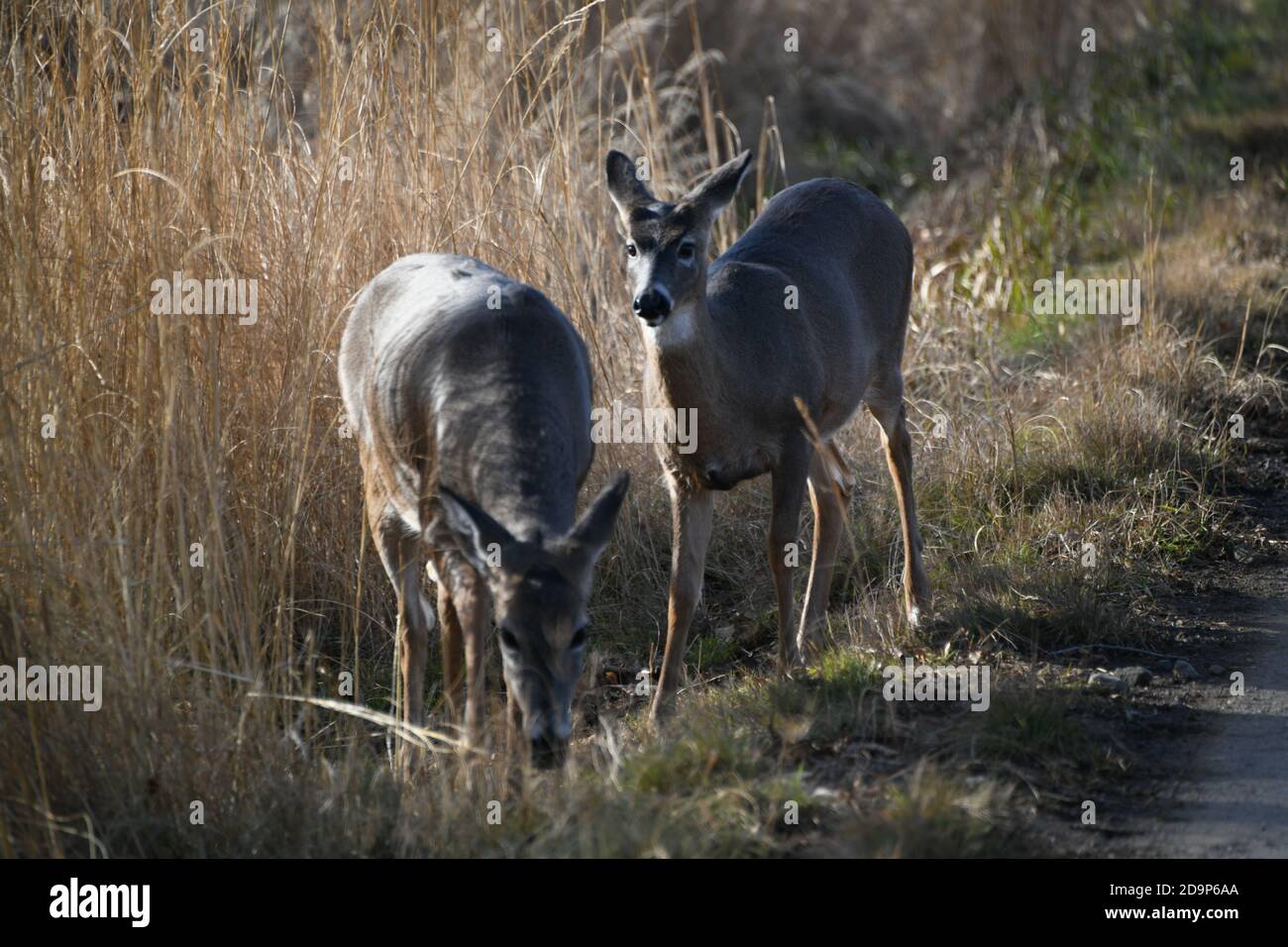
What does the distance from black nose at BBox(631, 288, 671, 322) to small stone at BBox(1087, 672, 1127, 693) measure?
83.2 inches

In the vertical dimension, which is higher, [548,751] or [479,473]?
[479,473]

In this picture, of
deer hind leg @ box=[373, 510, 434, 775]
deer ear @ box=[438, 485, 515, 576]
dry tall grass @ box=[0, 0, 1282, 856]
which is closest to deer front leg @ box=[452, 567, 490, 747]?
dry tall grass @ box=[0, 0, 1282, 856]

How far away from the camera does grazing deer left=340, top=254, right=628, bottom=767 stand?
14.8 feet

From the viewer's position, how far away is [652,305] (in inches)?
214

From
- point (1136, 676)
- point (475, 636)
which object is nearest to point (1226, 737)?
point (1136, 676)

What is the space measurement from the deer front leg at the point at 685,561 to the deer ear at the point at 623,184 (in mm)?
1149

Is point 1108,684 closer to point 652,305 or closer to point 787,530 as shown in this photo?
point 787,530

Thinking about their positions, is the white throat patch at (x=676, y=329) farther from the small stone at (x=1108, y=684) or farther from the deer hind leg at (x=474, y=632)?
the small stone at (x=1108, y=684)

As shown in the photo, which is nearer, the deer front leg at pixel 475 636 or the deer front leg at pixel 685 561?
the deer front leg at pixel 475 636

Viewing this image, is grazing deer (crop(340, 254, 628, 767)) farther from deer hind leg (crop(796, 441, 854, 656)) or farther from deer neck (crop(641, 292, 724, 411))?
deer hind leg (crop(796, 441, 854, 656))

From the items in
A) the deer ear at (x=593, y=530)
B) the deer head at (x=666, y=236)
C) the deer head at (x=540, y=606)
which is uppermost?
the deer head at (x=666, y=236)

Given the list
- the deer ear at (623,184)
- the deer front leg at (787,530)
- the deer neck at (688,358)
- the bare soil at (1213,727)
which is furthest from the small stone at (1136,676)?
the deer ear at (623,184)

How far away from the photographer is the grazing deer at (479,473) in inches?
178

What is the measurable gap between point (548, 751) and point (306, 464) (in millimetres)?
2706
